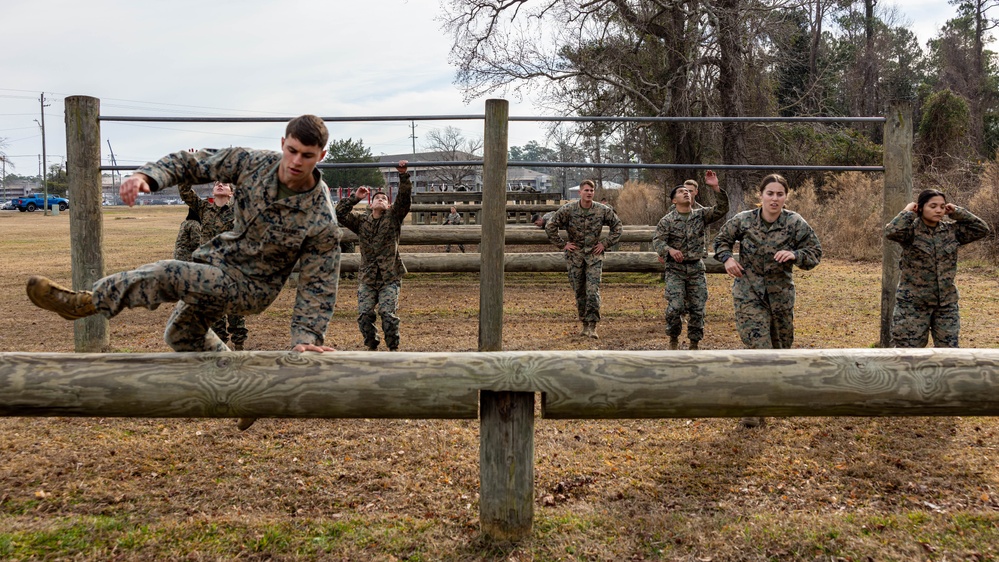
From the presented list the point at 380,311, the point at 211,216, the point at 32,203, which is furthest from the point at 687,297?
the point at 32,203

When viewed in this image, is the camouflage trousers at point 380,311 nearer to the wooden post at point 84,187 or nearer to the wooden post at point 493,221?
the wooden post at point 493,221

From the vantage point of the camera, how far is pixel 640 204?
82.0 ft

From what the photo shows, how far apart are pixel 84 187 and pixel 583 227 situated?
4.97 m

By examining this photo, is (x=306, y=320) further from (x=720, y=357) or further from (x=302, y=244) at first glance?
(x=720, y=357)

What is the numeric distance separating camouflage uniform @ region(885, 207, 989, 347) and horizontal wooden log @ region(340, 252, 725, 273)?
4424mm

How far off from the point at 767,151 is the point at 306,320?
68.8 feet

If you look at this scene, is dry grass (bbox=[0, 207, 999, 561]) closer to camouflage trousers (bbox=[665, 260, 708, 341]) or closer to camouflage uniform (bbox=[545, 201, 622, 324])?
camouflage trousers (bbox=[665, 260, 708, 341])

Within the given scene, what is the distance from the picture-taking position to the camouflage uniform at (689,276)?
770 cm

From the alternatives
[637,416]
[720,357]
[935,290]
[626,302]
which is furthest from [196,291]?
[626,302]

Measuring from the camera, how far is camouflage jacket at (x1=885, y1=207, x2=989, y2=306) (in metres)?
5.46

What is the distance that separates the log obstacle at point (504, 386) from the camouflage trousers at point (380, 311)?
3779mm

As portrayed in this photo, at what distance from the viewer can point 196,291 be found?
3400 mm

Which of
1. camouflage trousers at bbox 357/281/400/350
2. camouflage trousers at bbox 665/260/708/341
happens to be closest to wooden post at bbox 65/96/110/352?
camouflage trousers at bbox 357/281/400/350

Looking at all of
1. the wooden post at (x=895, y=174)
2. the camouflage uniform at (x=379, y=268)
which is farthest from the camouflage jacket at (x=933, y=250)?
the camouflage uniform at (x=379, y=268)
